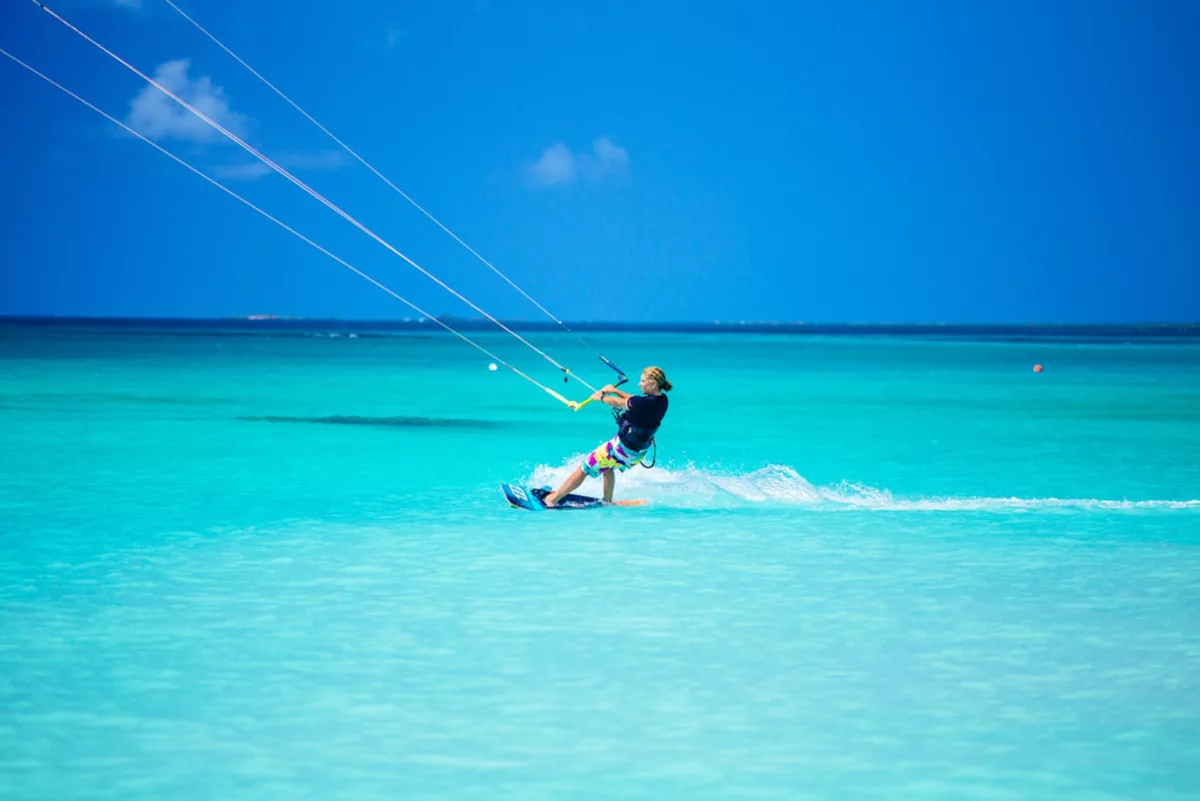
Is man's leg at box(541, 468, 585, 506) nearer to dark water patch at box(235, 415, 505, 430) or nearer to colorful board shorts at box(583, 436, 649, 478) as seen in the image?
colorful board shorts at box(583, 436, 649, 478)

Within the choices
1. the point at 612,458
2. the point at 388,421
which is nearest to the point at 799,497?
the point at 612,458

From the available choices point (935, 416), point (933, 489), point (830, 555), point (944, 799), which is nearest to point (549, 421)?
point (935, 416)

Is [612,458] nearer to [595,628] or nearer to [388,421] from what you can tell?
[595,628]

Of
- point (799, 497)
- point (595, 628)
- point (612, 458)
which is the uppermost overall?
point (799, 497)

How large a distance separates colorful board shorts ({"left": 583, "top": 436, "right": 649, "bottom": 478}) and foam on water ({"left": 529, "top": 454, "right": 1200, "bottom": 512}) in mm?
1176

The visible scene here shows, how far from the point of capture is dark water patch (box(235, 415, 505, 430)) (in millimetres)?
29781

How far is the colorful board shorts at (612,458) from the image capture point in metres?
15.5

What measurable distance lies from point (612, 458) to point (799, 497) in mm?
2909

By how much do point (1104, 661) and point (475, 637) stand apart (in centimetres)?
413

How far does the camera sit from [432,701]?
8.17 meters

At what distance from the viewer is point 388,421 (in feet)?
101

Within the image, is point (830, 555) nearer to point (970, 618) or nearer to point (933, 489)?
point (970, 618)

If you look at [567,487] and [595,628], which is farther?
[567,487]

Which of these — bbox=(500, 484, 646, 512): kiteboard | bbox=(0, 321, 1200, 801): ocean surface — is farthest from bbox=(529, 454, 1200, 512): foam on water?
bbox=(500, 484, 646, 512): kiteboard
